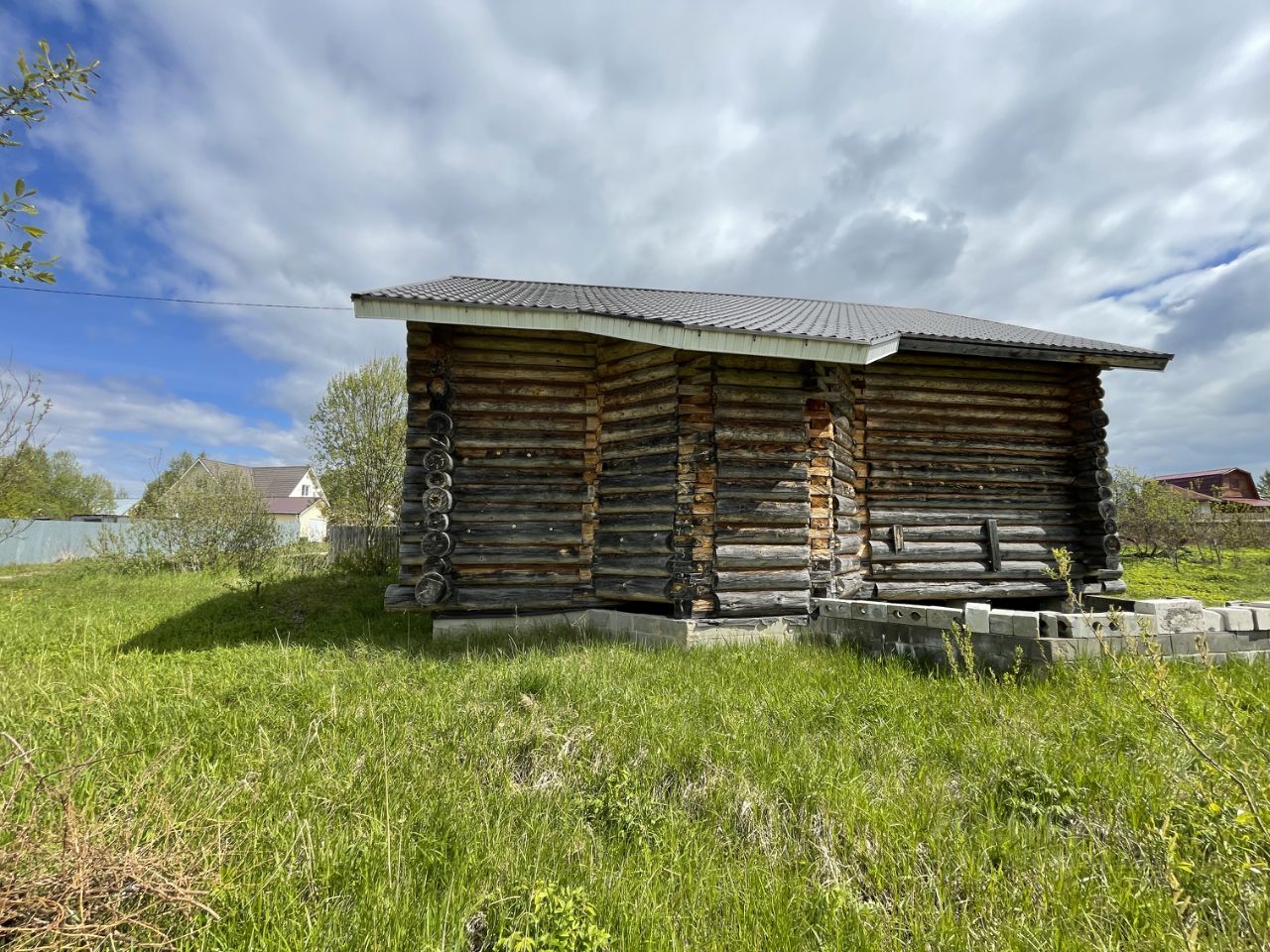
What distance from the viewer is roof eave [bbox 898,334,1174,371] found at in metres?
7.29

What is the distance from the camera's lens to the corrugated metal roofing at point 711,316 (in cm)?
625

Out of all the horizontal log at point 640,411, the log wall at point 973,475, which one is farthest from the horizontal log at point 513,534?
the log wall at point 973,475

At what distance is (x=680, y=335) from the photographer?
5.92 metres

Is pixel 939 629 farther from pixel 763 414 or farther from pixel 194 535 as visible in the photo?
pixel 194 535

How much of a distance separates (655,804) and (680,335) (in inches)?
183

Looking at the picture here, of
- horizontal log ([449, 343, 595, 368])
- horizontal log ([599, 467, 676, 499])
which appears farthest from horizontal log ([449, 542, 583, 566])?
horizontal log ([449, 343, 595, 368])

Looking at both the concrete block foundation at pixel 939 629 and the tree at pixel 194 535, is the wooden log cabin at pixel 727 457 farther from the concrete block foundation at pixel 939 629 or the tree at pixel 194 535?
the tree at pixel 194 535

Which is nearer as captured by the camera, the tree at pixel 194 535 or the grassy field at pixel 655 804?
the grassy field at pixel 655 804

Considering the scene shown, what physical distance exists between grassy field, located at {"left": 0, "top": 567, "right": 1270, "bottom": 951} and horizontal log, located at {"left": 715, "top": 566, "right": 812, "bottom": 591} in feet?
5.22

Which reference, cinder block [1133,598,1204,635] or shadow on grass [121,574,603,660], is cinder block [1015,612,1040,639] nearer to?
cinder block [1133,598,1204,635]

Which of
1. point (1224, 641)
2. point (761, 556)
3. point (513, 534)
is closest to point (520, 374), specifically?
point (513, 534)

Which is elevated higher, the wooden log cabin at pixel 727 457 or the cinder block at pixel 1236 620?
the wooden log cabin at pixel 727 457

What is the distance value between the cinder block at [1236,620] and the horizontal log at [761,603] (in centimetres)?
373

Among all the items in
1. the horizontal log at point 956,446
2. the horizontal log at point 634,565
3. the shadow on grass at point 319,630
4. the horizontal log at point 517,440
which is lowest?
the shadow on grass at point 319,630
